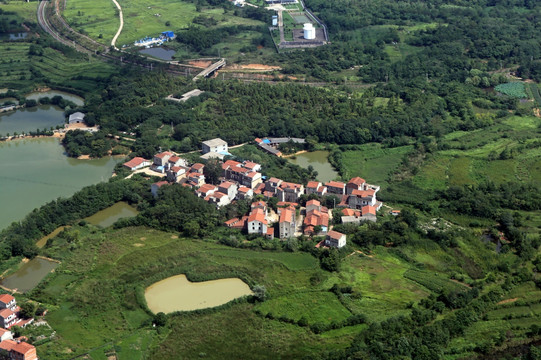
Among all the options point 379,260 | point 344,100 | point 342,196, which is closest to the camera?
point 379,260

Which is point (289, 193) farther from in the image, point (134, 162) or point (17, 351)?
point (17, 351)

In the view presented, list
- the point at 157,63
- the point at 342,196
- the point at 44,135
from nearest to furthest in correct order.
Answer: the point at 342,196 → the point at 44,135 → the point at 157,63

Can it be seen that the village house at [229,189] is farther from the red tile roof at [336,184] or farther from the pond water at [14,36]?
the pond water at [14,36]

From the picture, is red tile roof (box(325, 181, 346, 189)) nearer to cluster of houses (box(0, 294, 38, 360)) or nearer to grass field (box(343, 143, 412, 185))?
grass field (box(343, 143, 412, 185))

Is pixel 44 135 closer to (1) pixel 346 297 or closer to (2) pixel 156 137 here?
(2) pixel 156 137

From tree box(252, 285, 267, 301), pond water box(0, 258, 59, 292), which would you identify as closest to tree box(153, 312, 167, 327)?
tree box(252, 285, 267, 301)

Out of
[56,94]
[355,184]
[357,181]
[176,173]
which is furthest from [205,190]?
[56,94]

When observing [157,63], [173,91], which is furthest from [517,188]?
[157,63]
